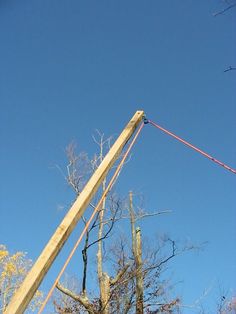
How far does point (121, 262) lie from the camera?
13.7 meters

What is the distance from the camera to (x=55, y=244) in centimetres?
305

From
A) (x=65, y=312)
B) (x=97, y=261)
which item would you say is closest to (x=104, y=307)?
(x=97, y=261)

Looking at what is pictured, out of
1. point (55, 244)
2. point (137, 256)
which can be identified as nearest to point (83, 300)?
point (137, 256)

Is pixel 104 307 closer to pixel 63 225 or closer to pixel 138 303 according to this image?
pixel 138 303

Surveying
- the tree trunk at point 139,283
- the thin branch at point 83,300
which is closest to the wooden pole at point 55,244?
the thin branch at point 83,300

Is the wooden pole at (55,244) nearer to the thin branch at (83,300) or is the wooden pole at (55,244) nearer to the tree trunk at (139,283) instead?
the thin branch at (83,300)

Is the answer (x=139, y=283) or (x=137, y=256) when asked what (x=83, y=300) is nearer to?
(x=139, y=283)

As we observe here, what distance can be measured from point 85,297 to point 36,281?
28.1ft

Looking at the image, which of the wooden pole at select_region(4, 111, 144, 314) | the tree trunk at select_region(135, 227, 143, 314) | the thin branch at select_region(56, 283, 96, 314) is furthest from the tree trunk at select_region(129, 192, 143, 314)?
the wooden pole at select_region(4, 111, 144, 314)

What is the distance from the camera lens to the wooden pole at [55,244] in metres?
2.75

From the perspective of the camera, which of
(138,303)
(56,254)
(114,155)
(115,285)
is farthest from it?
(138,303)

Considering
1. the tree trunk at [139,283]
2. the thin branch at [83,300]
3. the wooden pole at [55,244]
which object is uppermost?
the tree trunk at [139,283]

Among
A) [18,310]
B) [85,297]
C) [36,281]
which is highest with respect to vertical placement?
[85,297]

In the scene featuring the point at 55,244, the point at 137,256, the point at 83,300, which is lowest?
the point at 55,244
